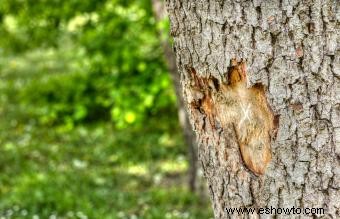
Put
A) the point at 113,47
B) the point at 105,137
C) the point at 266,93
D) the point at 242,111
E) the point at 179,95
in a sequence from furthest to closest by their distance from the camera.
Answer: the point at 105,137
the point at 113,47
the point at 179,95
the point at 242,111
the point at 266,93

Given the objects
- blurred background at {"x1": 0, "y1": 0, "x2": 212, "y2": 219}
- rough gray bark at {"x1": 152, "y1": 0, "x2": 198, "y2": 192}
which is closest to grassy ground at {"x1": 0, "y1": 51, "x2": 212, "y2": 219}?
blurred background at {"x1": 0, "y1": 0, "x2": 212, "y2": 219}

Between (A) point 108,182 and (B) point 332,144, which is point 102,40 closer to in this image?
(A) point 108,182

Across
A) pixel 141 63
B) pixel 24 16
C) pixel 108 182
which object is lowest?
pixel 108 182

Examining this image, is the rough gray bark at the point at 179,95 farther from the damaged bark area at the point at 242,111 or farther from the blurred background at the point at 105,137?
the damaged bark area at the point at 242,111

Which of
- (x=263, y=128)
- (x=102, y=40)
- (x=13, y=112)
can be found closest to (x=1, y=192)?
(x=102, y=40)

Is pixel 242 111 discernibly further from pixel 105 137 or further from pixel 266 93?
pixel 105 137

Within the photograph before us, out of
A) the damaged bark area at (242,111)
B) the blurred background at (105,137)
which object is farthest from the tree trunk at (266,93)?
the blurred background at (105,137)

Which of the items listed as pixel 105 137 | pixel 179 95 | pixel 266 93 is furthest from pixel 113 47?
pixel 266 93

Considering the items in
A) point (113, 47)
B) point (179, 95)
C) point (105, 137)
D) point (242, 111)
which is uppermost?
point (242, 111)
